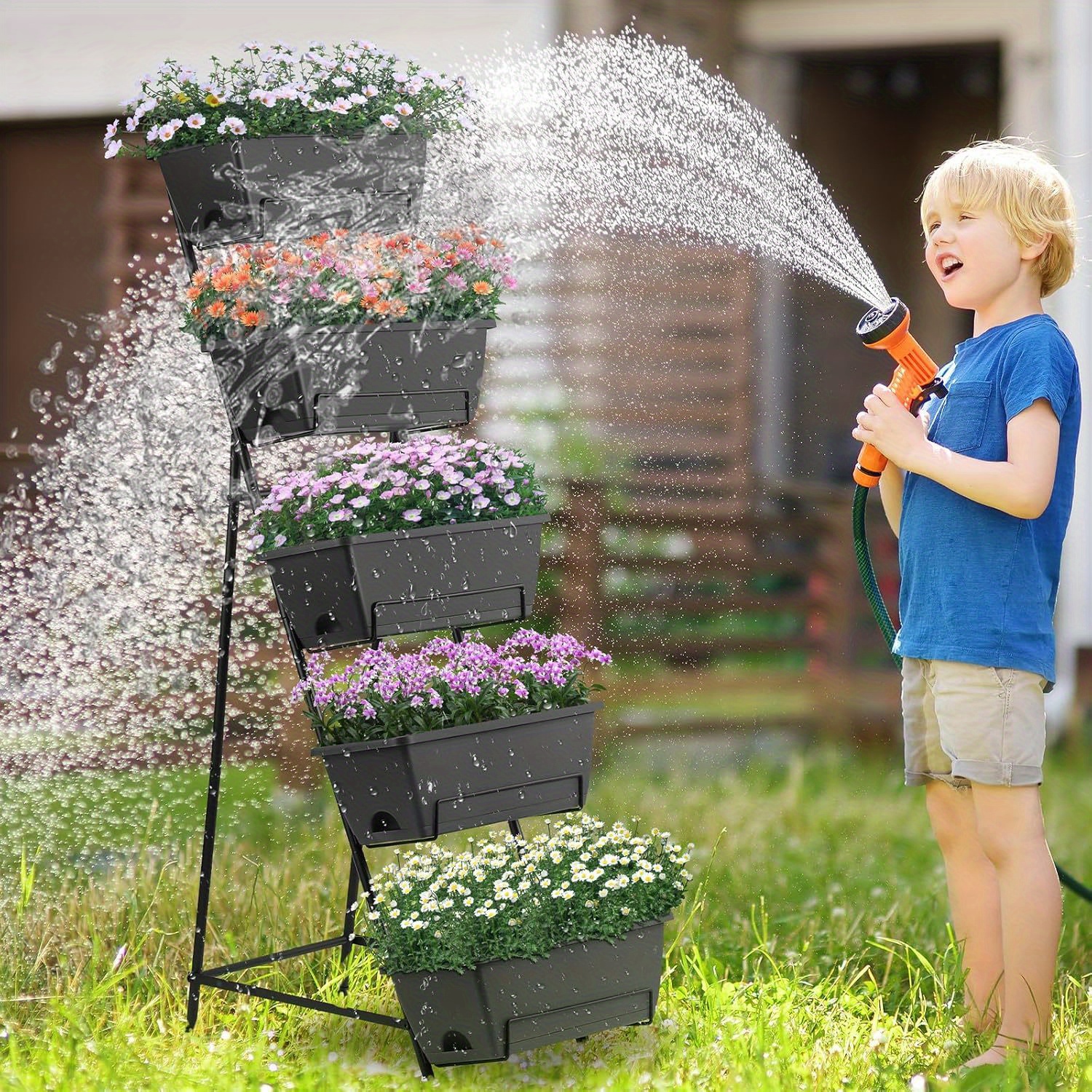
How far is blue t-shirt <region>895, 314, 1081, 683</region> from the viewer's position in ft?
6.39

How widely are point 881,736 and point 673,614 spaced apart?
86cm

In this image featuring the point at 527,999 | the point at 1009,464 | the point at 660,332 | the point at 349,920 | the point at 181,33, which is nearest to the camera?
the point at 1009,464

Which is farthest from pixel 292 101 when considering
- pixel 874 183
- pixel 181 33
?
pixel 874 183

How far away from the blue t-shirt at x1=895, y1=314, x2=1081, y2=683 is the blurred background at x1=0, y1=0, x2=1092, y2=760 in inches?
102

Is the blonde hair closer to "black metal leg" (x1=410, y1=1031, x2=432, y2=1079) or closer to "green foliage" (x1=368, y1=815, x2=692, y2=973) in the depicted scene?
"green foliage" (x1=368, y1=815, x2=692, y2=973)

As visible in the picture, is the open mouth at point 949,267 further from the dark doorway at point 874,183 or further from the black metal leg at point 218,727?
the dark doorway at point 874,183

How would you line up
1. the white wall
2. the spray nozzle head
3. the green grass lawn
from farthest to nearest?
1. the white wall
2. the green grass lawn
3. the spray nozzle head

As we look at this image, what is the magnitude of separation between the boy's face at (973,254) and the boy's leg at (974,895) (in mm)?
697

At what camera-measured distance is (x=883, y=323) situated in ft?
6.61

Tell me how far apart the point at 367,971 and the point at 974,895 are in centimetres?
100

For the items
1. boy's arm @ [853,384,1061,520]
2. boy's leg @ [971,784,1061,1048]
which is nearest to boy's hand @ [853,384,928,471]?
boy's arm @ [853,384,1061,520]

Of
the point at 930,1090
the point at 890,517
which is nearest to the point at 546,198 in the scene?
the point at 890,517

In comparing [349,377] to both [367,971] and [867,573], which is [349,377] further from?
[367,971]

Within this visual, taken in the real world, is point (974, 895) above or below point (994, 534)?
below
